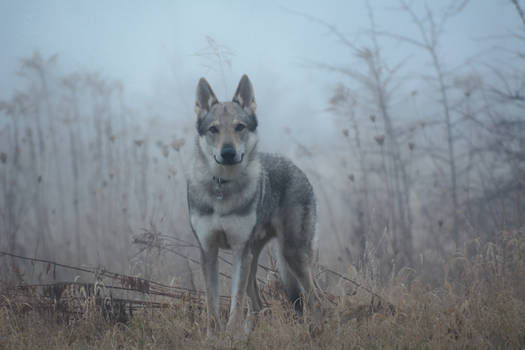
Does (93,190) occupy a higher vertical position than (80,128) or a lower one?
lower

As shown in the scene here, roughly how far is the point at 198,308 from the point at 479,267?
279cm

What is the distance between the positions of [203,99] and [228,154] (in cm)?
74

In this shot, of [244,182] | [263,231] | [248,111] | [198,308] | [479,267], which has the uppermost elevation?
[248,111]

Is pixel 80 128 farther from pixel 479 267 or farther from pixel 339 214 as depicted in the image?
pixel 479 267

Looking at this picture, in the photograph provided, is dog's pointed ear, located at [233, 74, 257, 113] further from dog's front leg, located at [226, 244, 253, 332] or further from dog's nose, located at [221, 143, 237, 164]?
dog's front leg, located at [226, 244, 253, 332]

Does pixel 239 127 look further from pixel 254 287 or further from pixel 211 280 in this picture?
pixel 254 287

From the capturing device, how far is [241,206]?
313 cm

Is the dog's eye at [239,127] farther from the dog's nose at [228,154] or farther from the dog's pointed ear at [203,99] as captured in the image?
the dog's pointed ear at [203,99]

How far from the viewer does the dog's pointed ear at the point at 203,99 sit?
3.38 meters

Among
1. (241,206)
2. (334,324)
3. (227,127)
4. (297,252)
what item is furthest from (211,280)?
(227,127)

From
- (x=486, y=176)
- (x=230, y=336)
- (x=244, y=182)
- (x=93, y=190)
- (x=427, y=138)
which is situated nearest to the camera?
(x=230, y=336)

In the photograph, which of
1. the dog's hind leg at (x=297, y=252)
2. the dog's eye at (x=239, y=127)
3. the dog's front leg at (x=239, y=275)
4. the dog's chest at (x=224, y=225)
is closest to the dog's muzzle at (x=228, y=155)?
Answer: the dog's eye at (x=239, y=127)

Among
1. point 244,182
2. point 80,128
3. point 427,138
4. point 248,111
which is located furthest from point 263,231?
point 80,128

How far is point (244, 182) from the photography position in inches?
130
